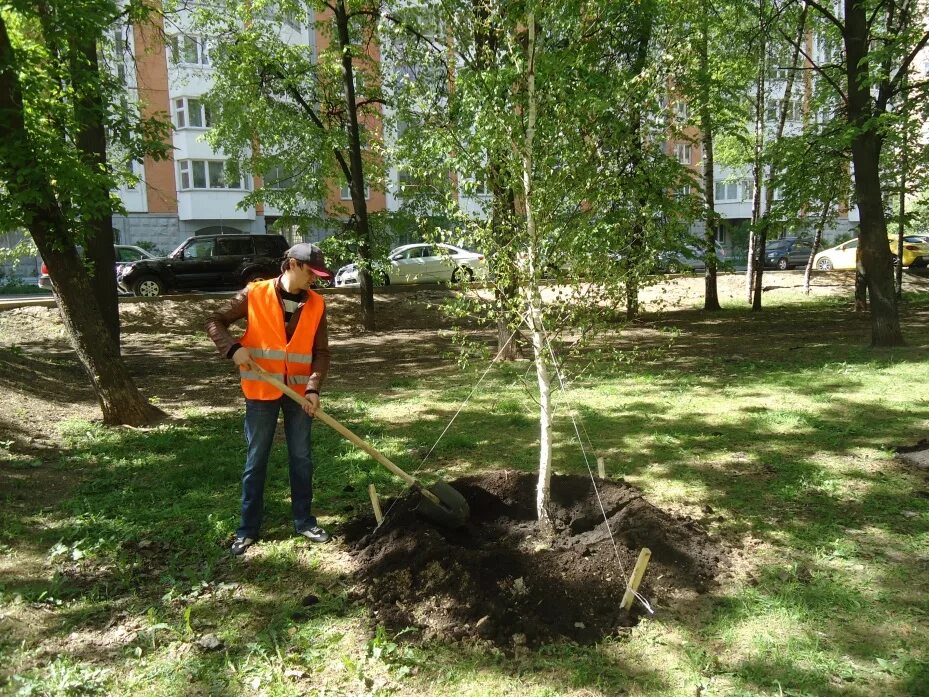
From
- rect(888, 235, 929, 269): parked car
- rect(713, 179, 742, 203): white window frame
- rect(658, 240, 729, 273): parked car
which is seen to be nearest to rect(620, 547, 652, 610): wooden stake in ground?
rect(658, 240, 729, 273): parked car

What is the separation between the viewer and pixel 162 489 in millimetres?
5332

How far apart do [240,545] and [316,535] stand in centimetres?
44

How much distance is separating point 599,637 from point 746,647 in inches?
24.8

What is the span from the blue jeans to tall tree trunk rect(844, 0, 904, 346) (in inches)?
371

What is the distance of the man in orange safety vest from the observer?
4.01m

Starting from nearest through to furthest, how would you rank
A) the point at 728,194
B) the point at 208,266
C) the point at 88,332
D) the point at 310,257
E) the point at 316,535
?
the point at 310,257
the point at 316,535
the point at 88,332
the point at 208,266
the point at 728,194

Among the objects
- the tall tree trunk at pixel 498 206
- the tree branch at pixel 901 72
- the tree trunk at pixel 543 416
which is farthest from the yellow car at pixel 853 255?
the tree trunk at pixel 543 416

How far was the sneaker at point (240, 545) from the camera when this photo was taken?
4.18 metres

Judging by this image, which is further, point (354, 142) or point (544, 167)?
point (354, 142)

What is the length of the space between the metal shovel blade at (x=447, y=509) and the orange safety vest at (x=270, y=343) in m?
1.08

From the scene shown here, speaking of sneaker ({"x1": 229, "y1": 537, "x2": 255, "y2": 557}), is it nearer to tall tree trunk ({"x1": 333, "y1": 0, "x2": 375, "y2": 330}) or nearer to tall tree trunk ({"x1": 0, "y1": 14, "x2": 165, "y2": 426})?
tall tree trunk ({"x1": 0, "y1": 14, "x2": 165, "y2": 426})

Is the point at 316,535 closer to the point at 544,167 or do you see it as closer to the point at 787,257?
the point at 544,167

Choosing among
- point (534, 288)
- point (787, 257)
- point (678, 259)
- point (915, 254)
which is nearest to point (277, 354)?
point (534, 288)

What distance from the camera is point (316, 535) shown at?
14.1 feet
